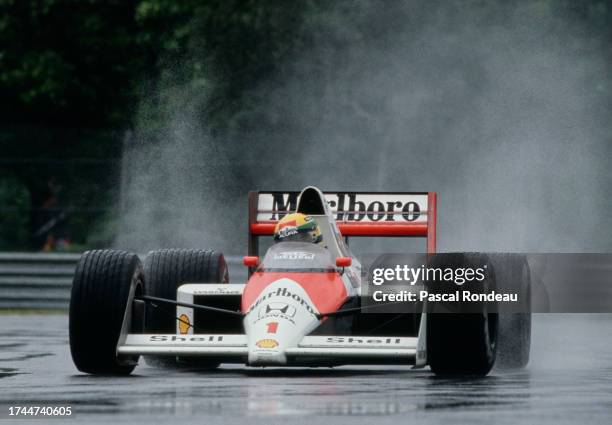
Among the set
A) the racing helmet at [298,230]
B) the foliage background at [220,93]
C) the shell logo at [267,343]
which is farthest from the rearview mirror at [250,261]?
the foliage background at [220,93]

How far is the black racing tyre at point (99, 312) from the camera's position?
11.4 metres

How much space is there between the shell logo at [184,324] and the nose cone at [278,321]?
105 cm

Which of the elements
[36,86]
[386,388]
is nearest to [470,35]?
[36,86]

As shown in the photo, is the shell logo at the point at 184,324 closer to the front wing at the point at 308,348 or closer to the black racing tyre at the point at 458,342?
the front wing at the point at 308,348

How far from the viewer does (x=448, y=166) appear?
26.9 m

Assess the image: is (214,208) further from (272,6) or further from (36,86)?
(36,86)

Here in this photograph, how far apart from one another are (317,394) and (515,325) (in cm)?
350

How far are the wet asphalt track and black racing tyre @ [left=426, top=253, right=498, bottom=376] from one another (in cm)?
16

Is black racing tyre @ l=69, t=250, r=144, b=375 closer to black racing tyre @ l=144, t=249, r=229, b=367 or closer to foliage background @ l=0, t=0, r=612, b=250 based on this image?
black racing tyre @ l=144, t=249, r=229, b=367

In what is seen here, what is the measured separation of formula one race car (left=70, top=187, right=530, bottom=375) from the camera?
11.1 metres

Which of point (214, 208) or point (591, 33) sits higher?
point (591, 33)

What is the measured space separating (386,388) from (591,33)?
1841cm

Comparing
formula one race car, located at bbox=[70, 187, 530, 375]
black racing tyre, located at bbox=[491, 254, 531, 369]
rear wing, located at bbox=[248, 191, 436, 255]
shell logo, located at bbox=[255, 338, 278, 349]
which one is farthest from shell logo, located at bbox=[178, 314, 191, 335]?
black racing tyre, located at bbox=[491, 254, 531, 369]

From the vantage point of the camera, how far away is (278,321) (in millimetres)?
11258
